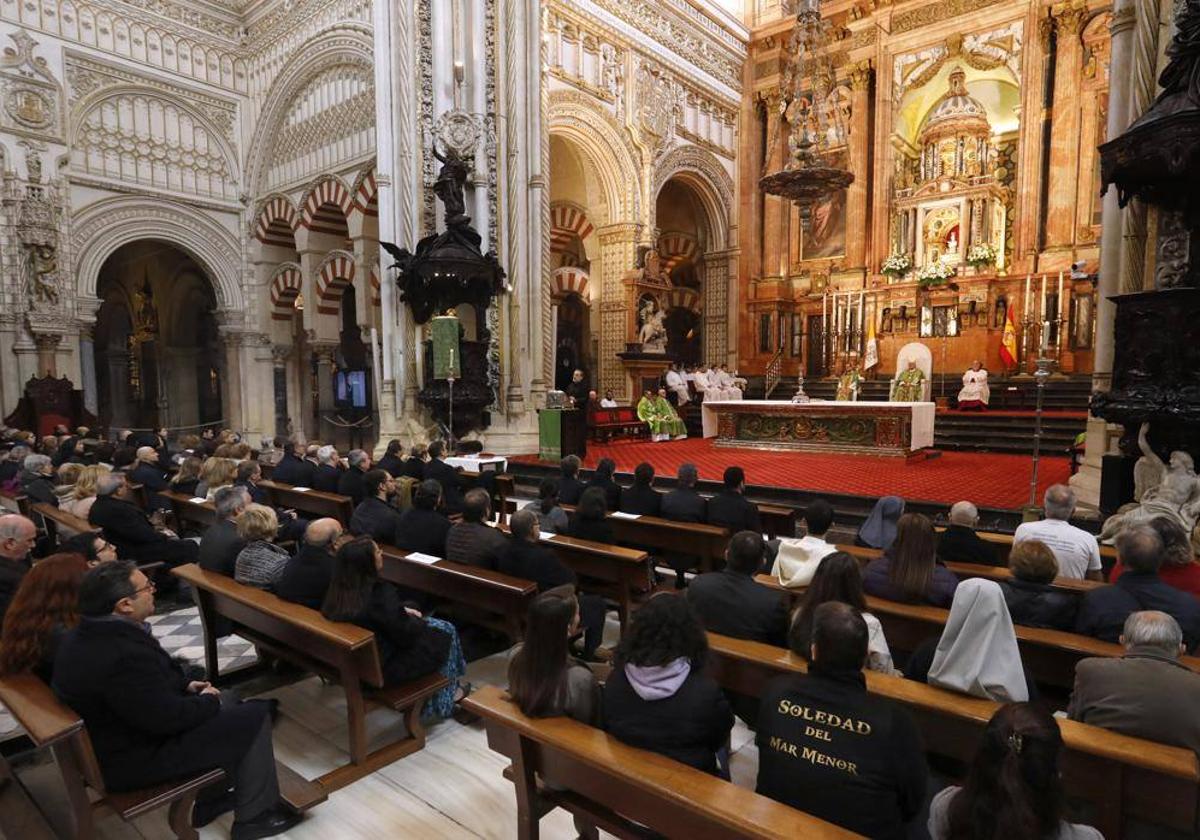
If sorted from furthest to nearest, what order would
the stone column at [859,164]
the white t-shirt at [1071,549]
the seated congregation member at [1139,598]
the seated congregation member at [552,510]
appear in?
the stone column at [859,164] < the seated congregation member at [552,510] < the white t-shirt at [1071,549] < the seated congregation member at [1139,598]

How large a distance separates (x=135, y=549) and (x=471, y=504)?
110 inches

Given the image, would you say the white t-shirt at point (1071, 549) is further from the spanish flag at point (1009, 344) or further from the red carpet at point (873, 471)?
the spanish flag at point (1009, 344)

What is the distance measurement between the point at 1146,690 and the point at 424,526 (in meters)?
3.61

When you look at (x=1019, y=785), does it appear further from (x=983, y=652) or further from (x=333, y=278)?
(x=333, y=278)

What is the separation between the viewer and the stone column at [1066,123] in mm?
13820

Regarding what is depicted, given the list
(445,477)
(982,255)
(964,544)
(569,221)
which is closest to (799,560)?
(964,544)

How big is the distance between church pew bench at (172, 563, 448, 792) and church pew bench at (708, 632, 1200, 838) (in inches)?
65.5

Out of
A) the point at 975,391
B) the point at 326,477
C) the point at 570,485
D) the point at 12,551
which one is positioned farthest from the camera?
the point at 975,391

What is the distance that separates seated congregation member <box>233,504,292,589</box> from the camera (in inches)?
138

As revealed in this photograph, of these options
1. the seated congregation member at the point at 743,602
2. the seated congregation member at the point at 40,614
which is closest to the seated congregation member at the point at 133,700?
the seated congregation member at the point at 40,614

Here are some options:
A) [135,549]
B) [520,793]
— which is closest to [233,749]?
[520,793]

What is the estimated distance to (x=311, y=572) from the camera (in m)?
3.20

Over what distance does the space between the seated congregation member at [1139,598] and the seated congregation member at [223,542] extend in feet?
13.1

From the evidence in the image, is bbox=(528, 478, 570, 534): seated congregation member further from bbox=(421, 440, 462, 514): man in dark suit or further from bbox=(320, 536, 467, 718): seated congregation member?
bbox=(320, 536, 467, 718): seated congregation member
